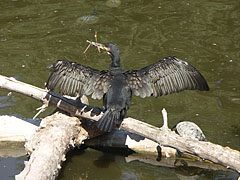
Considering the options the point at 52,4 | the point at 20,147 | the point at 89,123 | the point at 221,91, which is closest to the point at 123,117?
the point at 89,123

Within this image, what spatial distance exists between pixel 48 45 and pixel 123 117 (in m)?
4.36

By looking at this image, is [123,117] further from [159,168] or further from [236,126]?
[236,126]

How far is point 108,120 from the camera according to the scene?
514 cm

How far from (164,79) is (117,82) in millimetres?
626

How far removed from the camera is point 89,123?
5836mm

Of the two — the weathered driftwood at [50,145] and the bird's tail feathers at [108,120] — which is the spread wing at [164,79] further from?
the weathered driftwood at [50,145]

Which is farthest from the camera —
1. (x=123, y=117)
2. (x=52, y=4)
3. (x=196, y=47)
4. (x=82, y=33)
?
(x=52, y=4)

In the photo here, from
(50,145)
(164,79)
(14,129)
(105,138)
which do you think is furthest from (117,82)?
(14,129)

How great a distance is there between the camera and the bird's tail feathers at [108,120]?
16.7 feet

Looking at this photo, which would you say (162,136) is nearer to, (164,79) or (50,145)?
(164,79)

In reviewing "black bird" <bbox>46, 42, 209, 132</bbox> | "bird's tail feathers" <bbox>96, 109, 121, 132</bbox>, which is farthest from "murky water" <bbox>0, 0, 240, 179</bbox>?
"black bird" <bbox>46, 42, 209, 132</bbox>

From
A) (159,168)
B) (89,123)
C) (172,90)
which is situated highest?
(172,90)

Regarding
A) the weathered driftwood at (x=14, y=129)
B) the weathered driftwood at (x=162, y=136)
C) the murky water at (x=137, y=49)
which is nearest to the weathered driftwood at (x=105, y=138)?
the weathered driftwood at (x=14, y=129)

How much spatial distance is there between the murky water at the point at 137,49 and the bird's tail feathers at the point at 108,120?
0.84 metres
